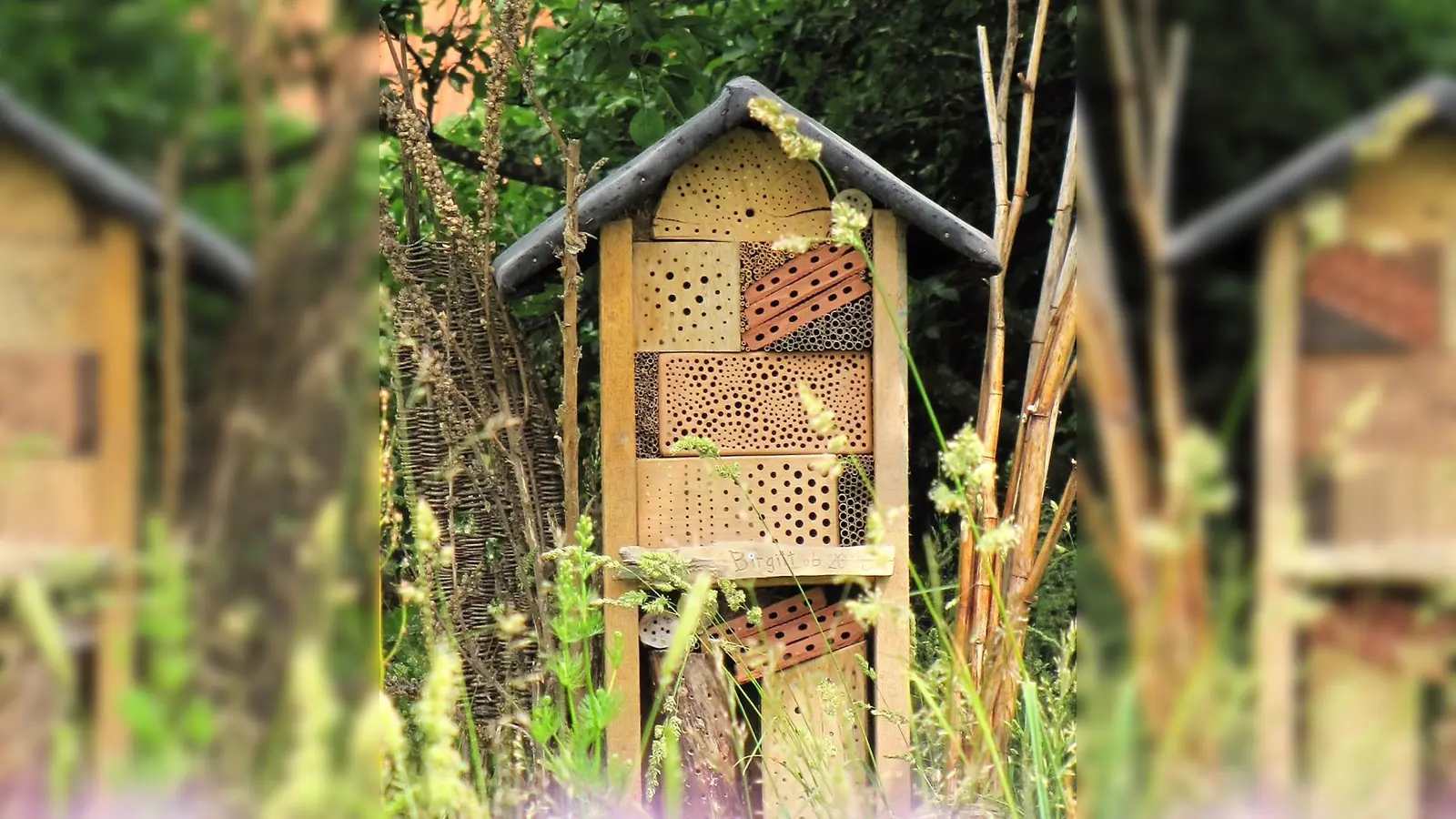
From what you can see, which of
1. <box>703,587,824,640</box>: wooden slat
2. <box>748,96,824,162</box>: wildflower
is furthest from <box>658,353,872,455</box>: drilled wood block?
<box>748,96,824,162</box>: wildflower

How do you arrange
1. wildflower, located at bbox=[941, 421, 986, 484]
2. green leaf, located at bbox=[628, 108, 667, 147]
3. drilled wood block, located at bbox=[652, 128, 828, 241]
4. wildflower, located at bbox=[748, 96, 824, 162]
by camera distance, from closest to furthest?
wildflower, located at bbox=[941, 421, 986, 484]
wildflower, located at bbox=[748, 96, 824, 162]
drilled wood block, located at bbox=[652, 128, 828, 241]
green leaf, located at bbox=[628, 108, 667, 147]

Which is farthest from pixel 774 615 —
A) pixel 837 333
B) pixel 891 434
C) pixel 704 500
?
Answer: pixel 837 333

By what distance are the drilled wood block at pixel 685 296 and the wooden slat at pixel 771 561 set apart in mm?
327

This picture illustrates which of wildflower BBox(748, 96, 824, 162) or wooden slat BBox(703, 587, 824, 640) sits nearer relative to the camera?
wildflower BBox(748, 96, 824, 162)

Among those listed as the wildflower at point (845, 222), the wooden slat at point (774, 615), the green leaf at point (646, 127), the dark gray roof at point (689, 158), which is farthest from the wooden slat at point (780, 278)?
the wildflower at point (845, 222)
